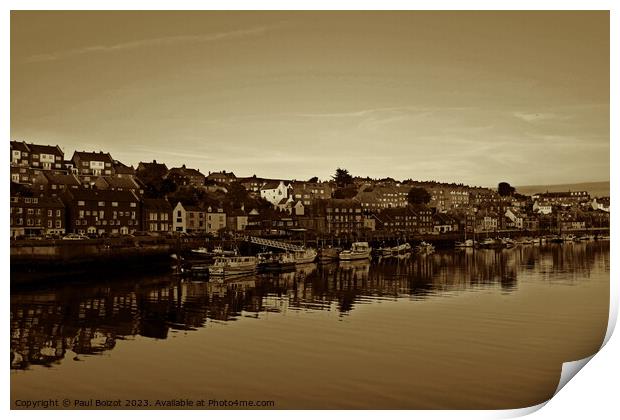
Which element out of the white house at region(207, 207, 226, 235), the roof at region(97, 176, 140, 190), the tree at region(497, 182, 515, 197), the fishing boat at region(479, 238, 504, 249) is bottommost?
the fishing boat at region(479, 238, 504, 249)

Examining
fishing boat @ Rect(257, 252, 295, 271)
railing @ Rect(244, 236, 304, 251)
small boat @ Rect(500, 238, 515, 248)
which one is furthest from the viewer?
small boat @ Rect(500, 238, 515, 248)

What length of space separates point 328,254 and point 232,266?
5.21 meters

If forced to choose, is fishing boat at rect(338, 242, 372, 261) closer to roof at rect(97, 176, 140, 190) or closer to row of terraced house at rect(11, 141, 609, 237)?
row of terraced house at rect(11, 141, 609, 237)

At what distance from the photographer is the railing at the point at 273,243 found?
13428 millimetres

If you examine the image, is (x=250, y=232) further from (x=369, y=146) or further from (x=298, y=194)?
(x=369, y=146)

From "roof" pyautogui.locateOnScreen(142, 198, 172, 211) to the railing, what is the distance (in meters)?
3.56

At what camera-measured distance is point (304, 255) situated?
1720 centimetres

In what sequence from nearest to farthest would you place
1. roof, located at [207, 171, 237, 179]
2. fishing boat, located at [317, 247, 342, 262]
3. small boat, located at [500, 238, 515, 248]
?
roof, located at [207, 171, 237, 179]
small boat, located at [500, 238, 515, 248]
fishing boat, located at [317, 247, 342, 262]

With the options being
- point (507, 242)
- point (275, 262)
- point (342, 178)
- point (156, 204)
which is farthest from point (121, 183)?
point (507, 242)

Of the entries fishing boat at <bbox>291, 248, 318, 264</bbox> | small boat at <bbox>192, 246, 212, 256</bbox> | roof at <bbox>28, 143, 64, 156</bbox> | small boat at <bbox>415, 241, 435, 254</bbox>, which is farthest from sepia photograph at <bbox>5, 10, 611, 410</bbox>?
small boat at <bbox>415, 241, 435, 254</bbox>

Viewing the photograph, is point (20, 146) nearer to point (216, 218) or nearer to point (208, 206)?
point (208, 206)

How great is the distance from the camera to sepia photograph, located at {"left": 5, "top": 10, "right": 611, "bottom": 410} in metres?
5.82

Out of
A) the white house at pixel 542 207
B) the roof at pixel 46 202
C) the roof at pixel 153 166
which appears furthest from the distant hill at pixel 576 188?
the roof at pixel 46 202
